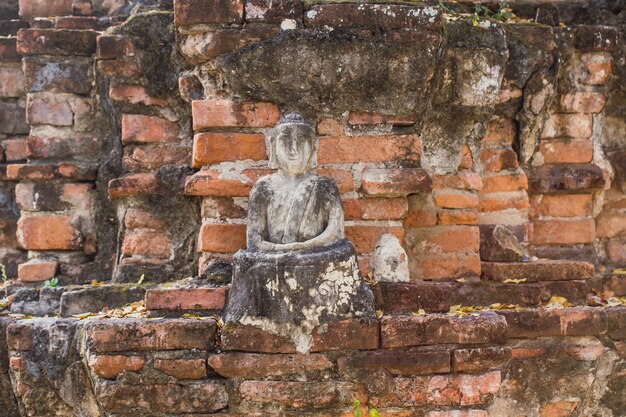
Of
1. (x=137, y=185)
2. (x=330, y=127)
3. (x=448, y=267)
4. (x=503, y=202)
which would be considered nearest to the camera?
(x=330, y=127)

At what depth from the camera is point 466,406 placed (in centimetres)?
267

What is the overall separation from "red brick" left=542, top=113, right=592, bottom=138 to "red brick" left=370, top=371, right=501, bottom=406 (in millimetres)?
1419

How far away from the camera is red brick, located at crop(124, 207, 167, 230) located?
3264 mm

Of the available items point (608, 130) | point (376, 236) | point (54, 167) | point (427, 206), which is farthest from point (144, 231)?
point (608, 130)

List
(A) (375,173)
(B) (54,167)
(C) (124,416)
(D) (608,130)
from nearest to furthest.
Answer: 1. (C) (124,416)
2. (A) (375,173)
3. (B) (54,167)
4. (D) (608,130)

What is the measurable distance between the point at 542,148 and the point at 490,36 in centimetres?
70

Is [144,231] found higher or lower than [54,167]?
lower

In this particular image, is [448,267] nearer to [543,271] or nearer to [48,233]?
[543,271]

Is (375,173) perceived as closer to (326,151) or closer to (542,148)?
(326,151)

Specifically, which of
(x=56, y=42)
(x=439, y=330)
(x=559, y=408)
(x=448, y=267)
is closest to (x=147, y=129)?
(x=56, y=42)

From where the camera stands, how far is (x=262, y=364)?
102 inches

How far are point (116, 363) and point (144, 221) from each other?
33.6 inches

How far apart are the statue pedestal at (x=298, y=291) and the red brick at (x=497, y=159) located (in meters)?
1.10

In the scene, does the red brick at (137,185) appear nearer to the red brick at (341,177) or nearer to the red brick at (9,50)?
the red brick at (341,177)
